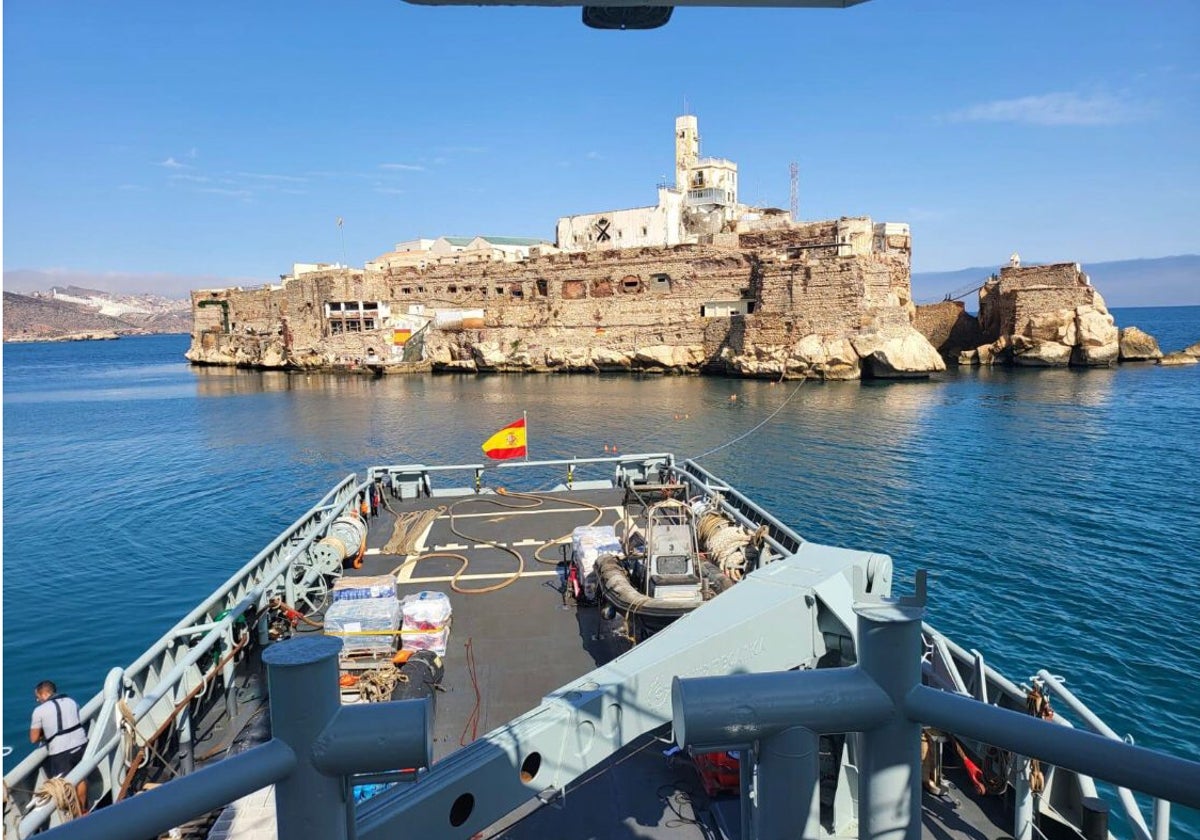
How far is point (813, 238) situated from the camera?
66438 millimetres

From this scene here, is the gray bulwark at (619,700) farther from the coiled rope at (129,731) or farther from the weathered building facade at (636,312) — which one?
the weathered building facade at (636,312)

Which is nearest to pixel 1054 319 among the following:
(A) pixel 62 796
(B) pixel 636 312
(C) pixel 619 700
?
(B) pixel 636 312

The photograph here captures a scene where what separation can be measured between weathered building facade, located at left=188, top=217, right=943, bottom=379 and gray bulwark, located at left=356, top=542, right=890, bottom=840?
55404mm

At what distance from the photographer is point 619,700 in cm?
511

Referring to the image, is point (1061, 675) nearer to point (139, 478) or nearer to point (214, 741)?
point (214, 741)

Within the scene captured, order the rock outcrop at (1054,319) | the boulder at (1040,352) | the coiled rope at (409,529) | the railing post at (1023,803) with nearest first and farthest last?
the railing post at (1023,803), the coiled rope at (409,529), the rock outcrop at (1054,319), the boulder at (1040,352)

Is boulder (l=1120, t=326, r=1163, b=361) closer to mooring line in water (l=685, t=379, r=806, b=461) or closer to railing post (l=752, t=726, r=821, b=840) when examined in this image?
mooring line in water (l=685, t=379, r=806, b=461)

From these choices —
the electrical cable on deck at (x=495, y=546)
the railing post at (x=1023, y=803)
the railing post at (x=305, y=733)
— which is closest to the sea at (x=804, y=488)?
the railing post at (x=1023, y=803)

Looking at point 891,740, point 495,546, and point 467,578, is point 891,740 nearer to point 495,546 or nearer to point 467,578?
point 467,578

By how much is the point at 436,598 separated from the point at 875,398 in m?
46.0

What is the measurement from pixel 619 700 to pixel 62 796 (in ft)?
15.3

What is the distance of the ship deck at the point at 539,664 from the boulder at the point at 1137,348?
7173 cm

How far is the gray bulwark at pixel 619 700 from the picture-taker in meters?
3.67

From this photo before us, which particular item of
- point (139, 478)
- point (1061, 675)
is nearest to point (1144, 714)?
point (1061, 675)
